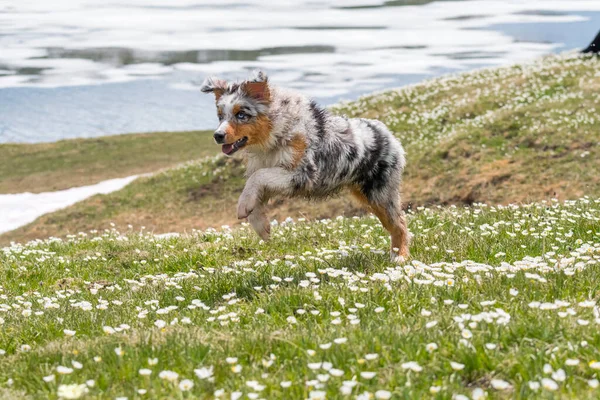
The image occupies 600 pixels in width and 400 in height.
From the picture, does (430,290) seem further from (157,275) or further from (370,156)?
(157,275)

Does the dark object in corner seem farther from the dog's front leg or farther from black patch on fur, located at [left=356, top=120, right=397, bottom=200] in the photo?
the dog's front leg

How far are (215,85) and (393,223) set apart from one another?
10.2 ft

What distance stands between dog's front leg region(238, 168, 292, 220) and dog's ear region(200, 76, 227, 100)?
1.09m

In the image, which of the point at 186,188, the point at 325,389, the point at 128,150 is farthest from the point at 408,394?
the point at 128,150

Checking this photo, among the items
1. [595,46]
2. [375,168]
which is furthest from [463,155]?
[375,168]

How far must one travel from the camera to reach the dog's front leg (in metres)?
8.79

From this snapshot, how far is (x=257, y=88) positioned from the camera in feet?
29.1

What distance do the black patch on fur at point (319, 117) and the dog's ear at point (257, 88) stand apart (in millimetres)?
891

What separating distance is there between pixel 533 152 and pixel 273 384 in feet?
78.5

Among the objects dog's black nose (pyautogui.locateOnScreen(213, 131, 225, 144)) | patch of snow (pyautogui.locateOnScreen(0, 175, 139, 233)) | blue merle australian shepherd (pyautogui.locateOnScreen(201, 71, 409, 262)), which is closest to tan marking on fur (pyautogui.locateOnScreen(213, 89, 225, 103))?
blue merle australian shepherd (pyautogui.locateOnScreen(201, 71, 409, 262))

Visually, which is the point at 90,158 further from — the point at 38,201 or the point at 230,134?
the point at 230,134

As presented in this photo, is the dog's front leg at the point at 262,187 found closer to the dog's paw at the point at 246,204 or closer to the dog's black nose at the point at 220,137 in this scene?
the dog's paw at the point at 246,204

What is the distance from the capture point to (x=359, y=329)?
240 inches

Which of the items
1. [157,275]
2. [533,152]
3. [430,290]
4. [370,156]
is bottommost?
[533,152]
